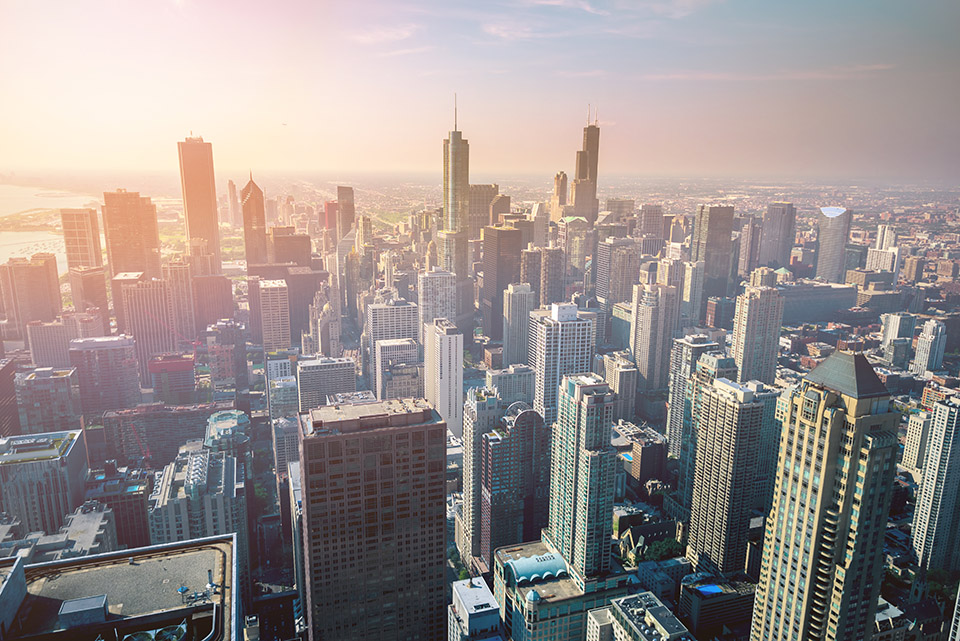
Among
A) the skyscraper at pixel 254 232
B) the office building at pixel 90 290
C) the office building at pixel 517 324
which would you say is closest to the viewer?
the office building at pixel 90 290

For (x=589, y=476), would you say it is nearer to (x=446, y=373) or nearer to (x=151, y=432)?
(x=446, y=373)

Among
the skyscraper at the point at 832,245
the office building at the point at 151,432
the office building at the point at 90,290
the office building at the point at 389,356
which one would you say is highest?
the skyscraper at the point at 832,245

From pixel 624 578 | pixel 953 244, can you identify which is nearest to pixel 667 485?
pixel 624 578

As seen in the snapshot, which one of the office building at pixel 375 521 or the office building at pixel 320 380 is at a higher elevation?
the office building at pixel 375 521

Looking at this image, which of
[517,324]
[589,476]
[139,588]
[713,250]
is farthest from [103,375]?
[713,250]

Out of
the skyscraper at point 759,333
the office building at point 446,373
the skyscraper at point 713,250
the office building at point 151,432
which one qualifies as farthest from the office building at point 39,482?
the skyscraper at point 713,250

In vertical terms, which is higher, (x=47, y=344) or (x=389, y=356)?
(x=47, y=344)

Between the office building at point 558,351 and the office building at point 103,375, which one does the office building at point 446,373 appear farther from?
the office building at point 103,375
